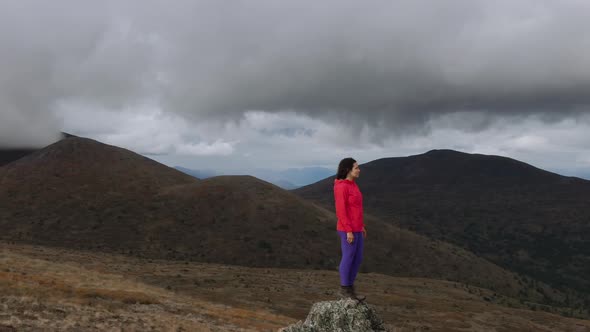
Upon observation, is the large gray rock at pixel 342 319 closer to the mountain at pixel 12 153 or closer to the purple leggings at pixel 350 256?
the purple leggings at pixel 350 256

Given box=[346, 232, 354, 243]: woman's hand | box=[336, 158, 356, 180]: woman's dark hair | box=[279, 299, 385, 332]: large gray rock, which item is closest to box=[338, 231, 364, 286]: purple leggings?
box=[346, 232, 354, 243]: woman's hand

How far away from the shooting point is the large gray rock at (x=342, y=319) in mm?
14719

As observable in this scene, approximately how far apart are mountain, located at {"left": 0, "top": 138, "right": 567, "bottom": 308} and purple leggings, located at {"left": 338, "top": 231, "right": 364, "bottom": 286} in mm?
66563

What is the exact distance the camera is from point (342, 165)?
14.6m

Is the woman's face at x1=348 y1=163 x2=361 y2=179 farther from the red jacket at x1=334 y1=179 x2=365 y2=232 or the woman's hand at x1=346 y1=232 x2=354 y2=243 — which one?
the woman's hand at x1=346 y1=232 x2=354 y2=243

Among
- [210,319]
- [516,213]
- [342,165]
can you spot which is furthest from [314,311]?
[516,213]

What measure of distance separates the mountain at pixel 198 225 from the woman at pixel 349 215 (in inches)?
2629

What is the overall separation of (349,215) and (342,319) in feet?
12.7

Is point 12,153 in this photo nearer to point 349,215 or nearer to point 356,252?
point 356,252

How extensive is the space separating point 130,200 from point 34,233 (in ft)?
76.6

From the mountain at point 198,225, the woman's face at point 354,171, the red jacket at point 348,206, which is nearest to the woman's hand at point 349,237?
the red jacket at point 348,206

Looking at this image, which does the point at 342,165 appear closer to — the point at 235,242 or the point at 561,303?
the point at 235,242

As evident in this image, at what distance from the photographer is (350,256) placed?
14.2 metres

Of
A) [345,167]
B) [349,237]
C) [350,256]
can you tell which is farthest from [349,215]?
[345,167]
